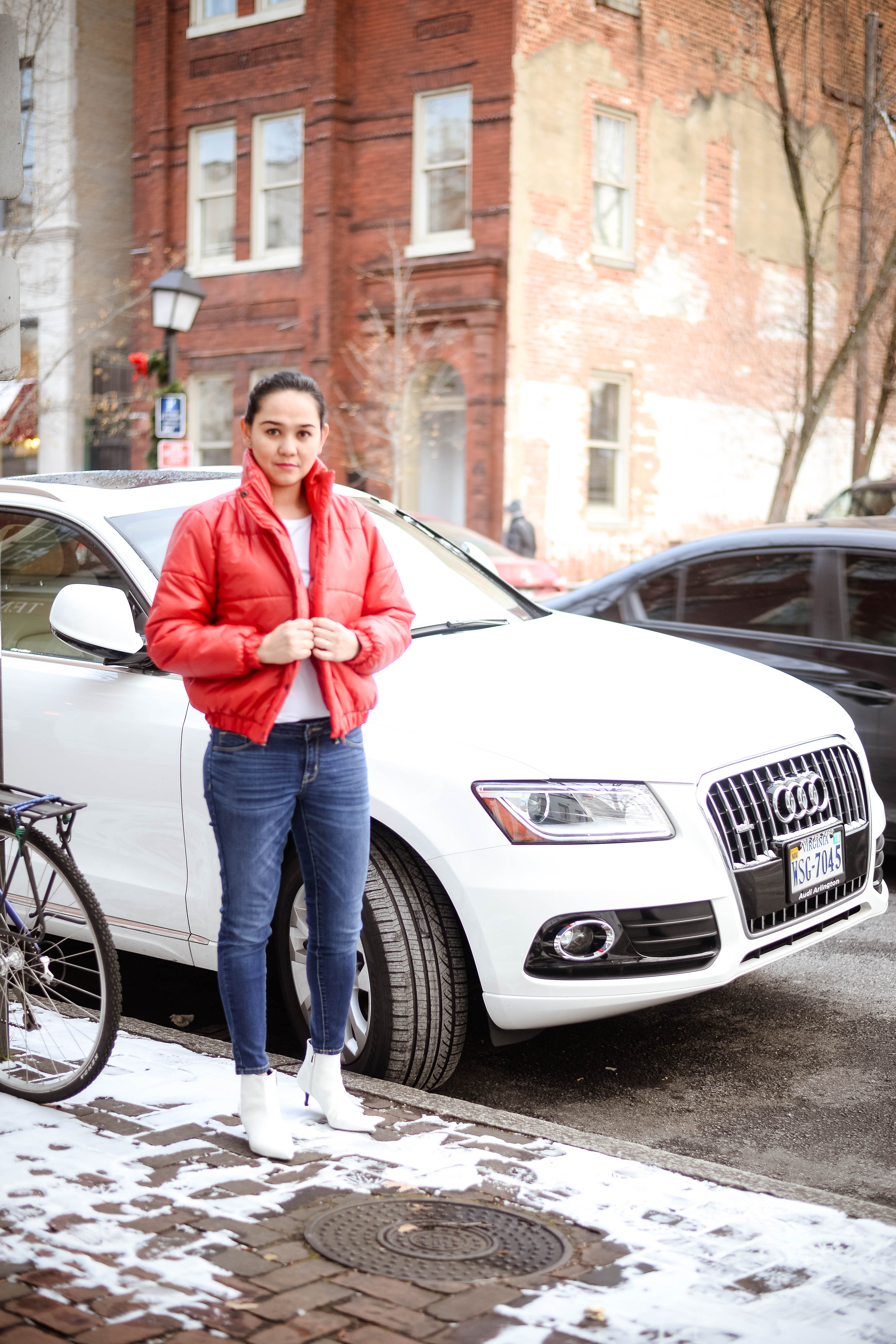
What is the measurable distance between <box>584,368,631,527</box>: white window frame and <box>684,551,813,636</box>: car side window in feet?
54.8

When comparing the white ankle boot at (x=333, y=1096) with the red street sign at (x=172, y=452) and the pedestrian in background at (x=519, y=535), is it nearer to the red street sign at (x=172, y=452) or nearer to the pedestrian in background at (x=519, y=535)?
the red street sign at (x=172, y=452)

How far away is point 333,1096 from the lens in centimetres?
388

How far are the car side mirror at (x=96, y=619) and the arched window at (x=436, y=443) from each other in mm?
18935

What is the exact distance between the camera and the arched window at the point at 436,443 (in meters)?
23.6

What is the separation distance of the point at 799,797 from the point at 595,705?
682 mm

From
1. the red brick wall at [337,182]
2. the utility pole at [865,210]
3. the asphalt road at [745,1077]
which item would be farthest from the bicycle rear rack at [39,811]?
the red brick wall at [337,182]

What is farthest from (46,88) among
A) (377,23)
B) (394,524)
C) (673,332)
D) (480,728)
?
(480,728)

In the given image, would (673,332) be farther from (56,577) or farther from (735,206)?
(56,577)

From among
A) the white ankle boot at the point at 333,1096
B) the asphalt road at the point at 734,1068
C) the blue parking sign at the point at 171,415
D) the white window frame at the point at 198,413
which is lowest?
the asphalt road at the point at 734,1068

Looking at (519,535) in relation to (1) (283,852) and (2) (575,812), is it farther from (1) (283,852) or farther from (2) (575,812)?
(1) (283,852)

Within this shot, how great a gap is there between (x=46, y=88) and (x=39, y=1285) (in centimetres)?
2685

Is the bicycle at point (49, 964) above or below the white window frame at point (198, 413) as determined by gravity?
below

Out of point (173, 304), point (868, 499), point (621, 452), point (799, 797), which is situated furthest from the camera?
point (621, 452)

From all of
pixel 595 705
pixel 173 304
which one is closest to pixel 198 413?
pixel 173 304
